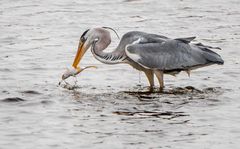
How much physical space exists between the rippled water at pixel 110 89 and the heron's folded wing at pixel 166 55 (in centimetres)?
42

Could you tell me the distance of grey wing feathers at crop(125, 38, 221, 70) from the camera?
12070 millimetres

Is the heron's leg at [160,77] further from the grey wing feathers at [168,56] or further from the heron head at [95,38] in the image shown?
the heron head at [95,38]

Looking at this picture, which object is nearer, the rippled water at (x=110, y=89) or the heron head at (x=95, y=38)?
the rippled water at (x=110, y=89)

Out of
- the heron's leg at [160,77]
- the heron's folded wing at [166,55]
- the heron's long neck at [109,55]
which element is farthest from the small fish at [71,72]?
the heron's leg at [160,77]

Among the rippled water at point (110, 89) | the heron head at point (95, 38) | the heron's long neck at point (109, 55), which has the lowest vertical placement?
the rippled water at point (110, 89)

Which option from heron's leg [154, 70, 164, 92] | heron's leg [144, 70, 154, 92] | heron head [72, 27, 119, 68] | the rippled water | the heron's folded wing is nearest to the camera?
the rippled water

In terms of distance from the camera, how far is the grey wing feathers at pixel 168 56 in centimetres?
1207

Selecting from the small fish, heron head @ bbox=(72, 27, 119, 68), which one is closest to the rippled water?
the small fish

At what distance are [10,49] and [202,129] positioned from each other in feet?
20.8

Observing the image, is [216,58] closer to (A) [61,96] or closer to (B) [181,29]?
(A) [61,96]

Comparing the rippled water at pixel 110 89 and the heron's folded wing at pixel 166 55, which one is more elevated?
the heron's folded wing at pixel 166 55

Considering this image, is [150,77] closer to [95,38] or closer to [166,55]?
[166,55]

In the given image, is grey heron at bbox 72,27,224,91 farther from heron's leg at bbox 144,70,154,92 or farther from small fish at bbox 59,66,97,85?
small fish at bbox 59,66,97,85

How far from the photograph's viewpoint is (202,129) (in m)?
9.87
